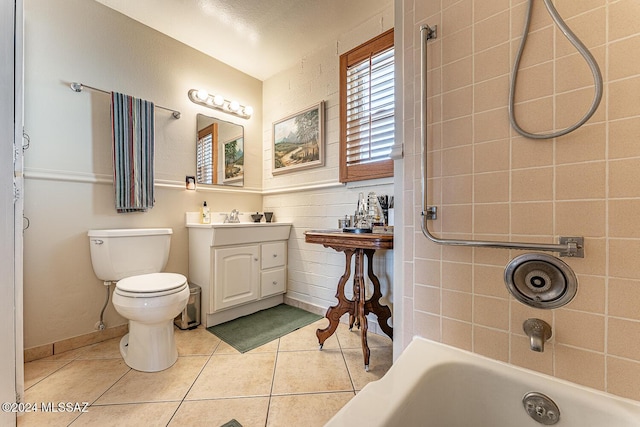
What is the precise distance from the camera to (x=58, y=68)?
1.61m

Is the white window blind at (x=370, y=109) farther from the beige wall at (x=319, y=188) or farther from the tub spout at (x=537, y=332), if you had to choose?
the tub spout at (x=537, y=332)

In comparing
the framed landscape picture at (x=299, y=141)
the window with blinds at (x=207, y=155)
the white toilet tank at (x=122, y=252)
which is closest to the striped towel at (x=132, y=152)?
the white toilet tank at (x=122, y=252)

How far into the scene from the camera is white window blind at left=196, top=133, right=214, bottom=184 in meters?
2.29

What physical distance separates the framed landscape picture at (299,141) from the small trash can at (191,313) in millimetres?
1338

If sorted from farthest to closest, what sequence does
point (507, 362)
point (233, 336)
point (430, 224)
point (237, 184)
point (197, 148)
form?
1. point (237, 184)
2. point (197, 148)
3. point (233, 336)
4. point (430, 224)
5. point (507, 362)

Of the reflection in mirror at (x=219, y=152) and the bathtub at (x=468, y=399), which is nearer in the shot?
the bathtub at (x=468, y=399)

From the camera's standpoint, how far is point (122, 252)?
1.65 m

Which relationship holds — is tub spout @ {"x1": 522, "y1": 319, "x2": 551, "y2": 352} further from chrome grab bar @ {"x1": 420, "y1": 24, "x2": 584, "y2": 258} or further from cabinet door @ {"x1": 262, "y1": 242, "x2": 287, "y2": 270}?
cabinet door @ {"x1": 262, "y1": 242, "x2": 287, "y2": 270}

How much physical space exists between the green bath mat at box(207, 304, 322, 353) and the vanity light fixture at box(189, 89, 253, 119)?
1.93 metres

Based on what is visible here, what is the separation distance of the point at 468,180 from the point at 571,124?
0.31 m

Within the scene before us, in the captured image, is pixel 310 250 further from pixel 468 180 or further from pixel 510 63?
pixel 510 63

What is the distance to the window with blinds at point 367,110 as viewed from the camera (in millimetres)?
1809

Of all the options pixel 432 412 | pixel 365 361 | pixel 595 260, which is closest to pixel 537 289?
pixel 595 260

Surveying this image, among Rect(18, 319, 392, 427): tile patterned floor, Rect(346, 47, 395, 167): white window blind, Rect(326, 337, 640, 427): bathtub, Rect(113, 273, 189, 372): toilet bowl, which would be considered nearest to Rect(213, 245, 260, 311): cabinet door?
Rect(18, 319, 392, 427): tile patterned floor
